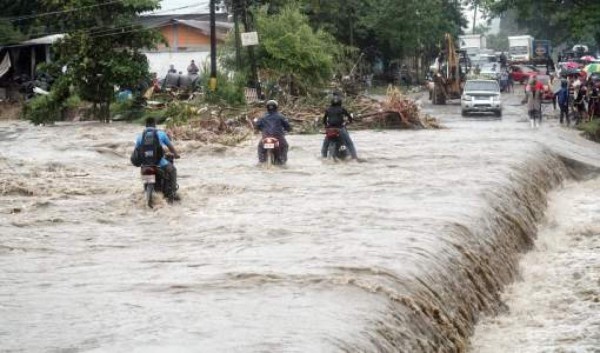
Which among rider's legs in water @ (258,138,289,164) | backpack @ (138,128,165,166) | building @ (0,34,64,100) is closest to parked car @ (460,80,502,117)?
rider's legs in water @ (258,138,289,164)

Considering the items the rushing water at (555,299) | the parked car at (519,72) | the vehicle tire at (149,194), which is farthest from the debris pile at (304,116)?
the parked car at (519,72)

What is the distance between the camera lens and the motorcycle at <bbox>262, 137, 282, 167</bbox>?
23.1 meters

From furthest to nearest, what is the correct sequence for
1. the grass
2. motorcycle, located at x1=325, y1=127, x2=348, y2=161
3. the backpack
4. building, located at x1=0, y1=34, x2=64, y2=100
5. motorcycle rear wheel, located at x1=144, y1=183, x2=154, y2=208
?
building, located at x1=0, y1=34, x2=64, y2=100 → the grass → motorcycle, located at x1=325, y1=127, x2=348, y2=161 → motorcycle rear wheel, located at x1=144, y1=183, x2=154, y2=208 → the backpack

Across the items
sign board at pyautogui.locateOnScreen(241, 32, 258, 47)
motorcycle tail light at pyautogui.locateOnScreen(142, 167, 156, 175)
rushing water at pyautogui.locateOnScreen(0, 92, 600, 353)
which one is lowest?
rushing water at pyautogui.locateOnScreen(0, 92, 600, 353)

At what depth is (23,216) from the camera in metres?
17.4

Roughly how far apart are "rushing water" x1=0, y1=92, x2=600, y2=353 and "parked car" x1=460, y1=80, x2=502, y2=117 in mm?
15054

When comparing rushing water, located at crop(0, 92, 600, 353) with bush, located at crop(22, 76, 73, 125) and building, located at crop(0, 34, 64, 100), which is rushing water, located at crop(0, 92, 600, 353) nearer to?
bush, located at crop(22, 76, 73, 125)

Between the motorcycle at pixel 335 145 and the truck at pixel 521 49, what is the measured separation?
180ft

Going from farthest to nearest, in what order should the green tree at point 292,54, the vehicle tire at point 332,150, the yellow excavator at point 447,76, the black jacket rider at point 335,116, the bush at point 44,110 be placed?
the yellow excavator at point 447,76 → the green tree at point 292,54 → the bush at point 44,110 → the vehicle tire at point 332,150 → the black jacket rider at point 335,116

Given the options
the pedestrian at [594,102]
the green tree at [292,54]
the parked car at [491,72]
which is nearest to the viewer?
the pedestrian at [594,102]

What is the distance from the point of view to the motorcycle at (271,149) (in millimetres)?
23058

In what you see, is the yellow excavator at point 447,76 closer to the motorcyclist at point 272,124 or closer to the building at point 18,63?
the building at point 18,63

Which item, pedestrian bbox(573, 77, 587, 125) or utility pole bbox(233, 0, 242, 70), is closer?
pedestrian bbox(573, 77, 587, 125)

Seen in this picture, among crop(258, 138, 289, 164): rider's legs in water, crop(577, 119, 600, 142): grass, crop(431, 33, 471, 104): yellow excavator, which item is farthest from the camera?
crop(431, 33, 471, 104): yellow excavator
